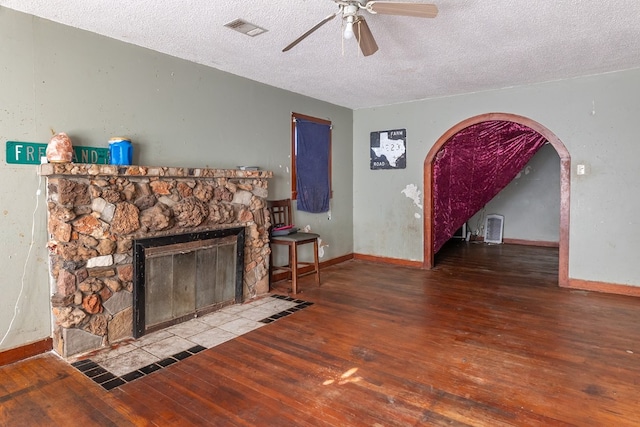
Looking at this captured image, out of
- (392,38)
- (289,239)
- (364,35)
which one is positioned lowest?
(289,239)

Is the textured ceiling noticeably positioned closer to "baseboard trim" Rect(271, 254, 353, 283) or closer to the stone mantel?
the stone mantel

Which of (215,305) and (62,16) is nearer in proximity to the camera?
(62,16)

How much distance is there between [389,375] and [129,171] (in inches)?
95.6

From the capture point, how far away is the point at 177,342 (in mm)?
2947

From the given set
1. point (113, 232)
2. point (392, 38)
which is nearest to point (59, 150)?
point (113, 232)

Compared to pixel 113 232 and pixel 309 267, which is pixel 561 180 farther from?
pixel 113 232

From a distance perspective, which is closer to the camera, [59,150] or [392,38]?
[59,150]

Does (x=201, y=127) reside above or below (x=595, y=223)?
above

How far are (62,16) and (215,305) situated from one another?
8.71 feet

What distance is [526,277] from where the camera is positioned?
4918mm

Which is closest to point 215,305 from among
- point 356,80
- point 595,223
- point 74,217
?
point 74,217

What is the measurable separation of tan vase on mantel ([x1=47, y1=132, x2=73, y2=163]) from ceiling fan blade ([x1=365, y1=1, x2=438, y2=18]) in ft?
7.41

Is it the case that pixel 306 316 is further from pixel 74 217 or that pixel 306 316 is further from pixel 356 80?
pixel 356 80

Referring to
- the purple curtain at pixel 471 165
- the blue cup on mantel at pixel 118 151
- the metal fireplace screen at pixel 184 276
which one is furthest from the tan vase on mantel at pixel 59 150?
the purple curtain at pixel 471 165
